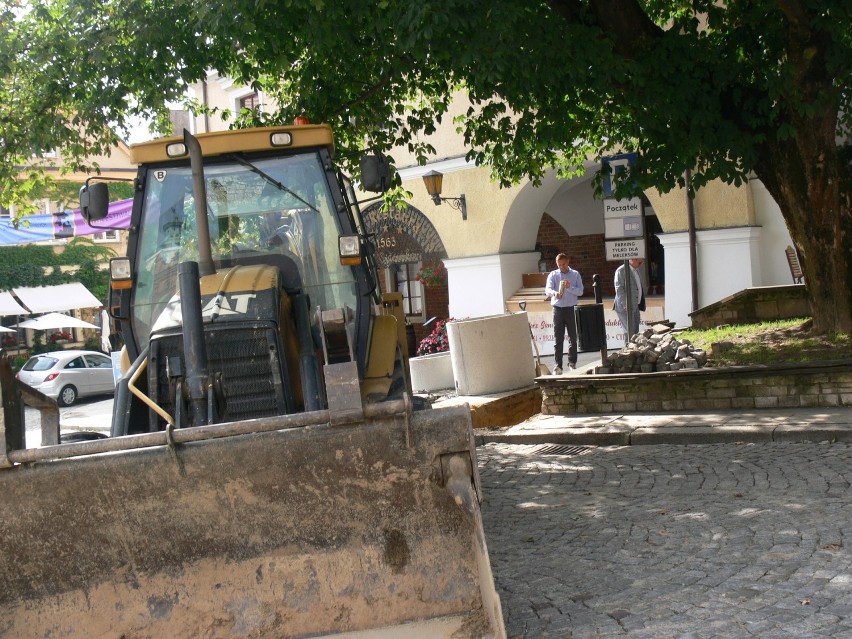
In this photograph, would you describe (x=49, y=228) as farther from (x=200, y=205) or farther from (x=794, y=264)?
(x=200, y=205)

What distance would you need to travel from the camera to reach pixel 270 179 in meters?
6.91

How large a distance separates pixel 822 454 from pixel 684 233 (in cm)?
1092

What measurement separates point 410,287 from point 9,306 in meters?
14.0

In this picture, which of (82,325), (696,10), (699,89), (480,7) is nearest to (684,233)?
(696,10)

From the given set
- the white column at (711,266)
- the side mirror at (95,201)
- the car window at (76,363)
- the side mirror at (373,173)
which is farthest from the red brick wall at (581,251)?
the side mirror at (95,201)

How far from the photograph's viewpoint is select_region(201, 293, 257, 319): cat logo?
5922 millimetres

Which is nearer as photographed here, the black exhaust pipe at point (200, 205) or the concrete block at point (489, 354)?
the black exhaust pipe at point (200, 205)

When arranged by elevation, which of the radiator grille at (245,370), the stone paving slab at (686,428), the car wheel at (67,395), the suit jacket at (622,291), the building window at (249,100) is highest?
the building window at (249,100)

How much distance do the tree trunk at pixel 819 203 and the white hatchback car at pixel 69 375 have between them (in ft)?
61.3

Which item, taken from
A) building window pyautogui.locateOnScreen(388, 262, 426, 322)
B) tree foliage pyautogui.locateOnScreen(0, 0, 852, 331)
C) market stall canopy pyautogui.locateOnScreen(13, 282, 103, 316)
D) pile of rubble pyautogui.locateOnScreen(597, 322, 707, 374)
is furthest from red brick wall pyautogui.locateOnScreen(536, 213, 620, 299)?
market stall canopy pyautogui.locateOnScreen(13, 282, 103, 316)

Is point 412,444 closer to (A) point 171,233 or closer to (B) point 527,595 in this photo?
(B) point 527,595

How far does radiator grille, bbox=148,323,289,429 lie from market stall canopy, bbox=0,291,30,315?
27545mm

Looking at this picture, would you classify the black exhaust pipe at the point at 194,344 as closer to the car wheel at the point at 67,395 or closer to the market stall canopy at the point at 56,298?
the car wheel at the point at 67,395

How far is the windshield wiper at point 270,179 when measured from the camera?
22.6 feet
